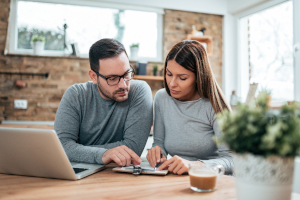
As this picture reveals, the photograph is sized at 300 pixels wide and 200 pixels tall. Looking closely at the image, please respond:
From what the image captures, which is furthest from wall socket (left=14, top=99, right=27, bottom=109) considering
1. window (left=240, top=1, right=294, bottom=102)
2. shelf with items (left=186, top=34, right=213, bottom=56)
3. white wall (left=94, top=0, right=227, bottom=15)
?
window (left=240, top=1, right=294, bottom=102)

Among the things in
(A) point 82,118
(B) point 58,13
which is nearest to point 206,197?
(A) point 82,118

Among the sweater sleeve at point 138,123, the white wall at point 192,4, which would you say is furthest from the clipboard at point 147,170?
the white wall at point 192,4

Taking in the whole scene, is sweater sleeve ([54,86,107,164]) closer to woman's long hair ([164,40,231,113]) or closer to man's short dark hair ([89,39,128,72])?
man's short dark hair ([89,39,128,72])

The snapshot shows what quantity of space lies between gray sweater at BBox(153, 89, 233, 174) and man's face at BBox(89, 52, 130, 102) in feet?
0.76

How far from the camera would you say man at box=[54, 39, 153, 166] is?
136 centimetres

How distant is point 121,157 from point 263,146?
26.6 inches

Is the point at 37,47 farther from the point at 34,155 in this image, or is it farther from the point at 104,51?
the point at 34,155

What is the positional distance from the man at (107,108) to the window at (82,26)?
80.5 inches

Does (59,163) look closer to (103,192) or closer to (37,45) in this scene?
(103,192)

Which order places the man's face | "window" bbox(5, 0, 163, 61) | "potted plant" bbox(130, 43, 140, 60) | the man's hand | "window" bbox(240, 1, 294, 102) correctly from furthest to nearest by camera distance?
"potted plant" bbox(130, 43, 140, 60), "window" bbox(5, 0, 163, 61), "window" bbox(240, 1, 294, 102), the man's face, the man's hand

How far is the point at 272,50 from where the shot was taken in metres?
3.12

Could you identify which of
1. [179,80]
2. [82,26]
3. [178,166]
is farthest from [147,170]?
[82,26]

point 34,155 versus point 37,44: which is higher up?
point 37,44

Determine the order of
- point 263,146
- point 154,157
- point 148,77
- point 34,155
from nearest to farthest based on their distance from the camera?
point 263,146, point 34,155, point 154,157, point 148,77
